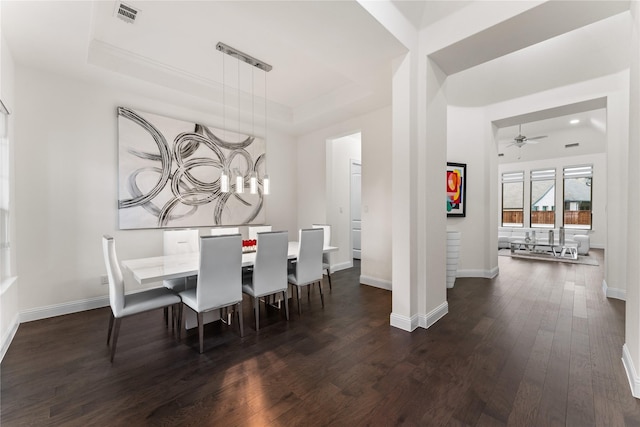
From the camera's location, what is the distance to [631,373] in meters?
1.78

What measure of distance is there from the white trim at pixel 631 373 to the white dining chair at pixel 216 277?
284 centimetres

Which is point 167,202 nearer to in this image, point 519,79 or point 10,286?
point 10,286

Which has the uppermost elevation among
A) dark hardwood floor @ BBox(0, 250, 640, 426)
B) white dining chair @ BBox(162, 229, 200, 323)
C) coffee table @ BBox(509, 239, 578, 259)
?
white dining chair @ BBox(162, 229, 200, 323)

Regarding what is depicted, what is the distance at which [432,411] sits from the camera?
157 cm

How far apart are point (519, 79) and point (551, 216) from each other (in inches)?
294

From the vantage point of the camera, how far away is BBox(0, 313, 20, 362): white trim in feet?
7.13

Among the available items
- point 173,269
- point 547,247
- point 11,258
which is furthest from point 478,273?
point 11,258

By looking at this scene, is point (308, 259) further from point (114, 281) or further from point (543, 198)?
point (543, 198)

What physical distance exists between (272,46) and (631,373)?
414cm

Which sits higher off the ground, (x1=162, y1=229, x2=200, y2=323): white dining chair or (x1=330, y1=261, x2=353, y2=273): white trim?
(x1=162, y1=229, x2=200, y2=323): white dining chair

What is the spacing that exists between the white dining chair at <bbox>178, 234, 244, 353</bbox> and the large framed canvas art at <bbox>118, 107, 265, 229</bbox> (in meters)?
1.54

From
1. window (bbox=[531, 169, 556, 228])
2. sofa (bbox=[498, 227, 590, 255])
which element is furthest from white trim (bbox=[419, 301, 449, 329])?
window (bbox=[531, 169, 556, 228])

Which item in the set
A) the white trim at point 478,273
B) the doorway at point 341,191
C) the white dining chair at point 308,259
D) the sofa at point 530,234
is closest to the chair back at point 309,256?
the white dining chair at point 308,259

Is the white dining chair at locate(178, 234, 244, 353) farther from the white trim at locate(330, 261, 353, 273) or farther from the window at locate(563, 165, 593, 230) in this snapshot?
the window at locate(563, 165, 593, 230)
